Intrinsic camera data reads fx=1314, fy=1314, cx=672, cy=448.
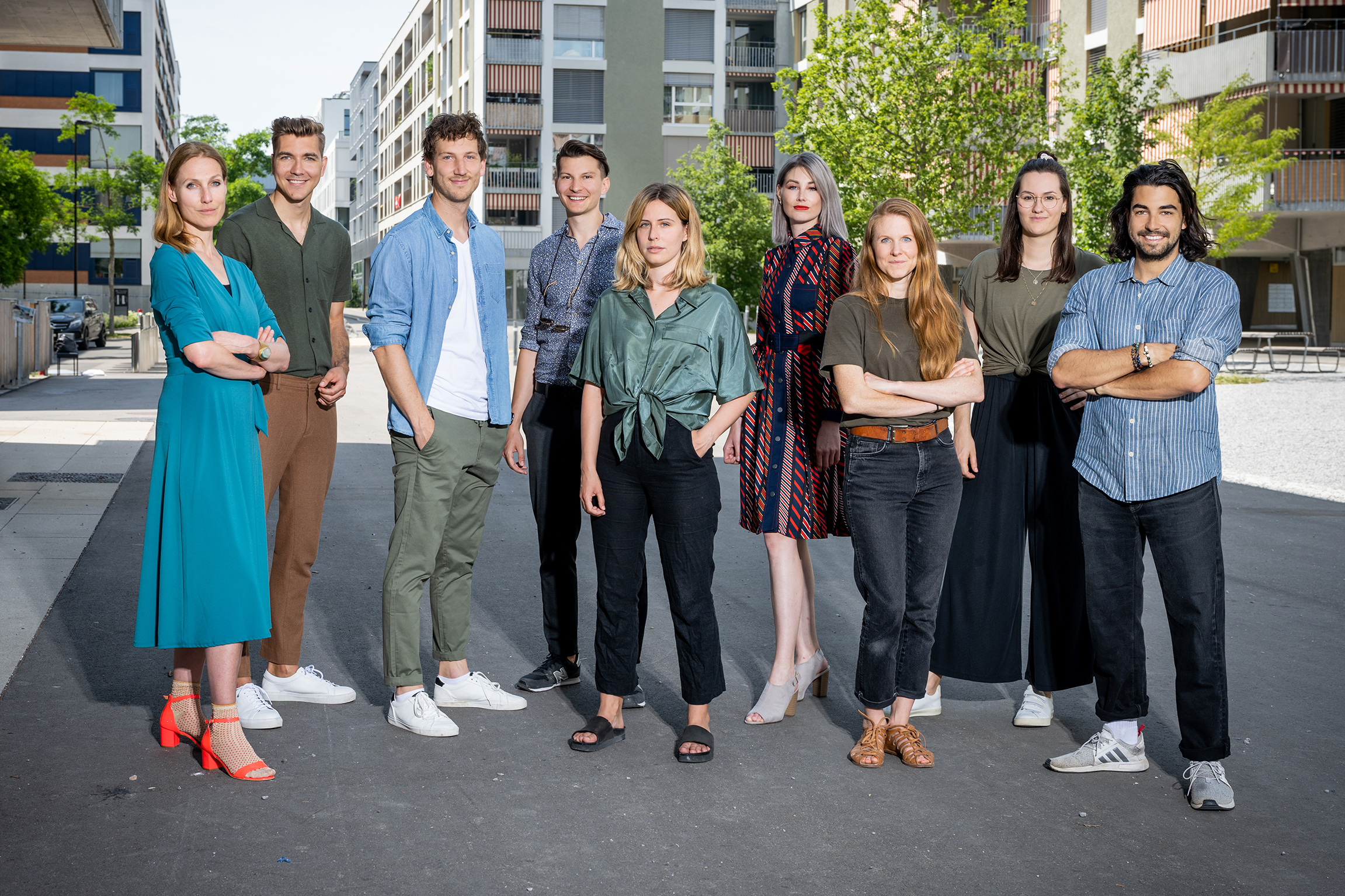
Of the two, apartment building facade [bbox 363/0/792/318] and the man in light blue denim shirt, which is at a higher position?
apartment building facade [bbox 363/0/792/318]

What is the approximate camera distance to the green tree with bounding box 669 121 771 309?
154 feet

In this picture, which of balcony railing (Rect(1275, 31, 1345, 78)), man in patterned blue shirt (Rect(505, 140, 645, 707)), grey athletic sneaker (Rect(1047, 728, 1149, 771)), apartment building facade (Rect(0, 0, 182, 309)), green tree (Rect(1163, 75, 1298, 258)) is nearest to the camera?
grey athletic sneaker (Rect(1047, 728, 1149, 771))

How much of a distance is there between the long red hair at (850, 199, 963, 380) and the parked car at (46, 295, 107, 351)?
32637mm

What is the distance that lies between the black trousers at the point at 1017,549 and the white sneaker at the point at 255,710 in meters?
2.61

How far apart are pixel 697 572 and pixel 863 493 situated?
668 mm

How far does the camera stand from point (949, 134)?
2789 centimetres

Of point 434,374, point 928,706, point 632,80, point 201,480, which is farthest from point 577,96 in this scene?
point 201,480

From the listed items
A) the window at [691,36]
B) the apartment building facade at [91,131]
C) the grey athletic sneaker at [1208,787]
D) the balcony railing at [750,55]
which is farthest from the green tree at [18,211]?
the grey athletic sneaker at [1208,787]

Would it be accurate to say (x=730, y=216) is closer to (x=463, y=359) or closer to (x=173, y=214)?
(x=463, y=359)

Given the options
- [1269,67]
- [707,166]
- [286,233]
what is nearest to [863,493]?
[286,233]

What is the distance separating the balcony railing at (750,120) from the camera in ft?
208

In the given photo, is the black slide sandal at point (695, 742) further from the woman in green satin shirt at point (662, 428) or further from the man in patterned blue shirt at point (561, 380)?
the man in patterned blue shirt at point (561, 380)

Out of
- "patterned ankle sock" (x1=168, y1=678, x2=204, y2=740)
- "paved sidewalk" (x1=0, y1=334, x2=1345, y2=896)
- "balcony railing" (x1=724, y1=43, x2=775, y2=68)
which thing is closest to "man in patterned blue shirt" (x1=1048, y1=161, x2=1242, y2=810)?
"paved sidewalk" (x1=0, y1=334, x2=1345, y2=896)

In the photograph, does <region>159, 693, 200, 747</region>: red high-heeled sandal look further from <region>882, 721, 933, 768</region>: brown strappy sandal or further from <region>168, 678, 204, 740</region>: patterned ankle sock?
<region>882, 721, 933, 768</region>: brown strappy sandal
